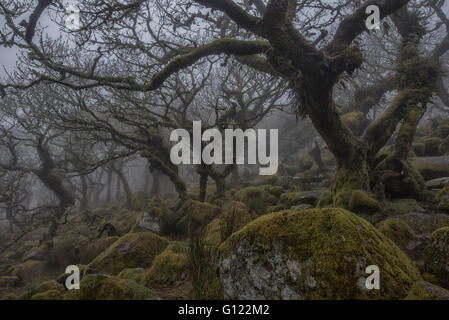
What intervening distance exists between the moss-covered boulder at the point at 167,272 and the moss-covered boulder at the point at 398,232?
3.30 metres

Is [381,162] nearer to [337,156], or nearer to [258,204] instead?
[337,156]

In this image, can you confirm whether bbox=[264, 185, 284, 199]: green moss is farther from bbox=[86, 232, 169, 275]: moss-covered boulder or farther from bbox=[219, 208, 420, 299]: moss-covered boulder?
bbox=[219, 208, 420, 299]: moss-covered boulder

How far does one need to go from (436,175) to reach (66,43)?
1655 cm

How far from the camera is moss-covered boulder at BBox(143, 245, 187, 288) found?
3576 millimetres

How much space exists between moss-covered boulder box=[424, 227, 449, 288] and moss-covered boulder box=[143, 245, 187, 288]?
10.3 feet

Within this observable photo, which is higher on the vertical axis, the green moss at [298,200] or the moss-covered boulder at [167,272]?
the green moss at [298,200]

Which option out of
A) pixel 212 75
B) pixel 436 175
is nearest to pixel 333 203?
pixel 436 175

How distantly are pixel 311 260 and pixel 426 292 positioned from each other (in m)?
0.81

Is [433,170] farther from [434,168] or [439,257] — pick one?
[439,257]

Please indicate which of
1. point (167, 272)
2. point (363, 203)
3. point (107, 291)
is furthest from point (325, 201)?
point (107, 291)

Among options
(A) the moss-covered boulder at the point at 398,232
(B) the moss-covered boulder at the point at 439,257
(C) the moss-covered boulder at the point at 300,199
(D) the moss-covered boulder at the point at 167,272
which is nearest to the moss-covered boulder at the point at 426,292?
(B) the moss-covered boulder at the point at 439,257

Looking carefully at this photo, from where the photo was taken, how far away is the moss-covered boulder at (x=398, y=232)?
12.3 ft

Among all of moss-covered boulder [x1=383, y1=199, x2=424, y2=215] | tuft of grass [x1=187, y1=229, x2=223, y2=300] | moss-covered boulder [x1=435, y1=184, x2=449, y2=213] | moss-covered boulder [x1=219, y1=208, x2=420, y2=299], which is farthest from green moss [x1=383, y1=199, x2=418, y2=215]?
tuft of grass [x1=187, y1=229, x2=223, y2=300]

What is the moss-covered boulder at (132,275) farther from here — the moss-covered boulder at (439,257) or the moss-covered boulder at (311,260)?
the moss-covered boulder at (439,257)
